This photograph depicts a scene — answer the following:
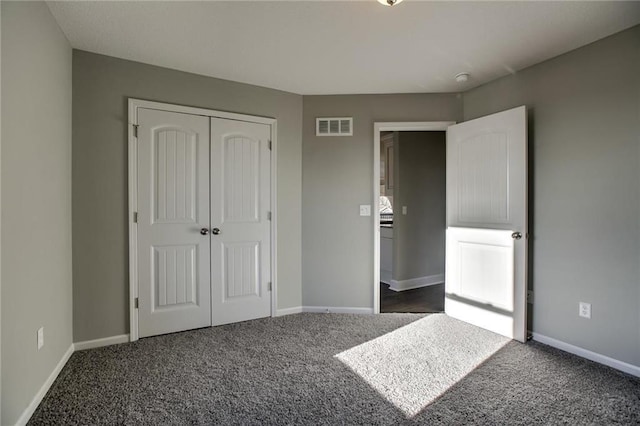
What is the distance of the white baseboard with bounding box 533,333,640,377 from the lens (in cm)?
235

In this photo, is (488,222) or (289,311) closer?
(488,222)

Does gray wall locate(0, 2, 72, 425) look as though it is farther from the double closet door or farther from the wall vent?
the wall vent

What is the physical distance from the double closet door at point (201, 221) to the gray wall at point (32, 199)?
589 millimetres

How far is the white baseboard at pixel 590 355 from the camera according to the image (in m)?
2.35

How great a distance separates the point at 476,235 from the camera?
3279 millimetres

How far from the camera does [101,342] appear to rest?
2.77m

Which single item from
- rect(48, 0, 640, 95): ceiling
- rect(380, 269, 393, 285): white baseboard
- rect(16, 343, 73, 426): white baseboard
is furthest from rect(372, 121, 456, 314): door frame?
rect(16, 343, 73, 426): white baseboard

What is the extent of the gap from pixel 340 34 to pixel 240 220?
186cm

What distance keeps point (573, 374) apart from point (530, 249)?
101 centimetres

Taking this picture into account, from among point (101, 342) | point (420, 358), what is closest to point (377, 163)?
point (420, 358)

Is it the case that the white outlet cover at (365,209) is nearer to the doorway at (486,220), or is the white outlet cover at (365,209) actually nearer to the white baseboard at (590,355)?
the doorway at (486,220)

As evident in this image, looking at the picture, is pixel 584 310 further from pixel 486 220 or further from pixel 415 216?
pixel 415 216

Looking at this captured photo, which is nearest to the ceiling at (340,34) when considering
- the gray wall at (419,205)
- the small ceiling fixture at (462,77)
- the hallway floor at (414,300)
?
the small ceiling fixture at (462,77)

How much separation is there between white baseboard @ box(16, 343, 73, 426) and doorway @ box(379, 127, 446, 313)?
3384mm
